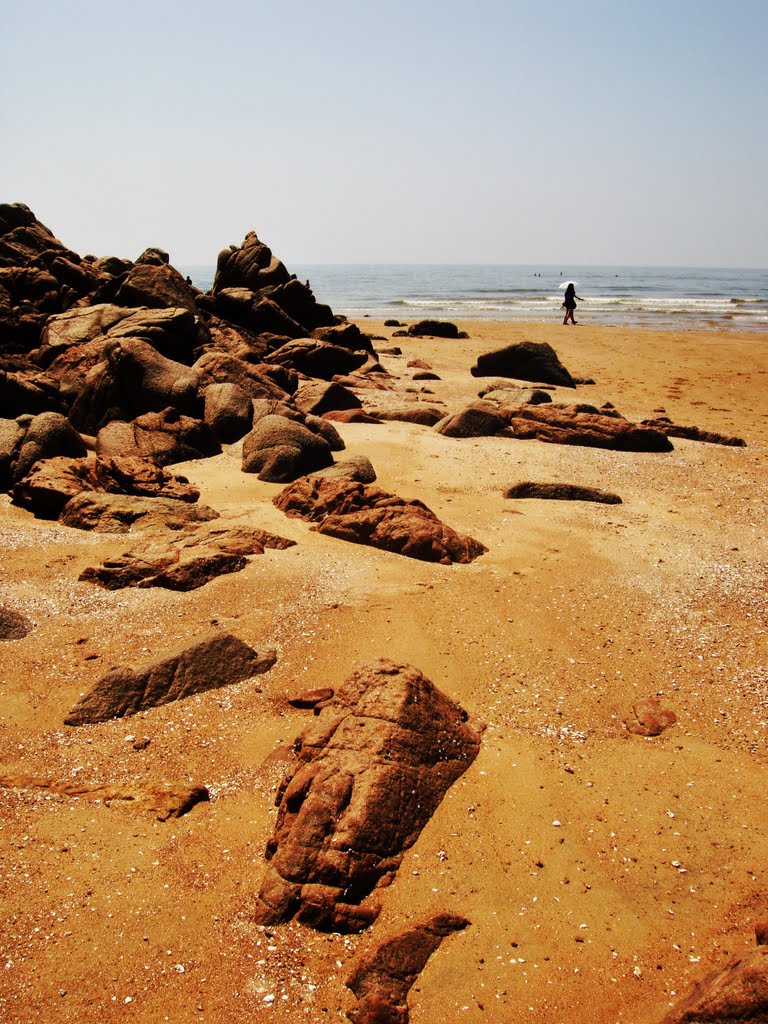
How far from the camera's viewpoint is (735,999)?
249 cm

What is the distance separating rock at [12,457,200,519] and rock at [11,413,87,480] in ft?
0.86

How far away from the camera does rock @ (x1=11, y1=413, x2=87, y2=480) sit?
896 cm

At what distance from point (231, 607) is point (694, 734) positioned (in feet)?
11.2

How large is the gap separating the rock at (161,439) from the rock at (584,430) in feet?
15.2

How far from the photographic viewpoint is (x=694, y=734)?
474cm

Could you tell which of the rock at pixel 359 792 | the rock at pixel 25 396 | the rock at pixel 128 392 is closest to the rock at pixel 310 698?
the rock at pixel 359 792

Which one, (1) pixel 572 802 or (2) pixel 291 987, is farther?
(1) pixel 572 802

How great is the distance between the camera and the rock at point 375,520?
705 cm

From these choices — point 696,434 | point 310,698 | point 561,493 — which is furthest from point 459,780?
point 696,434

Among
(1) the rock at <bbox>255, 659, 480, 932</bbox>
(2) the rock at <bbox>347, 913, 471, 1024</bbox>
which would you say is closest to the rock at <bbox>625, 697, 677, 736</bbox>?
(1) the rock at <bbox>255, 659, 480, 932</bbox>

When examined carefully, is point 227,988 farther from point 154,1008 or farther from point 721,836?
point 721,836

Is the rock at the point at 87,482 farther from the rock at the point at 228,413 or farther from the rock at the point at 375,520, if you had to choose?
the rock at the point at 228,413

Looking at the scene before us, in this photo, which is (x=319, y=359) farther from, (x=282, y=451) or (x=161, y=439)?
(x=282, y=451)

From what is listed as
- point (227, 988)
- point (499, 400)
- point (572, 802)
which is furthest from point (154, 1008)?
point (499, 400)
